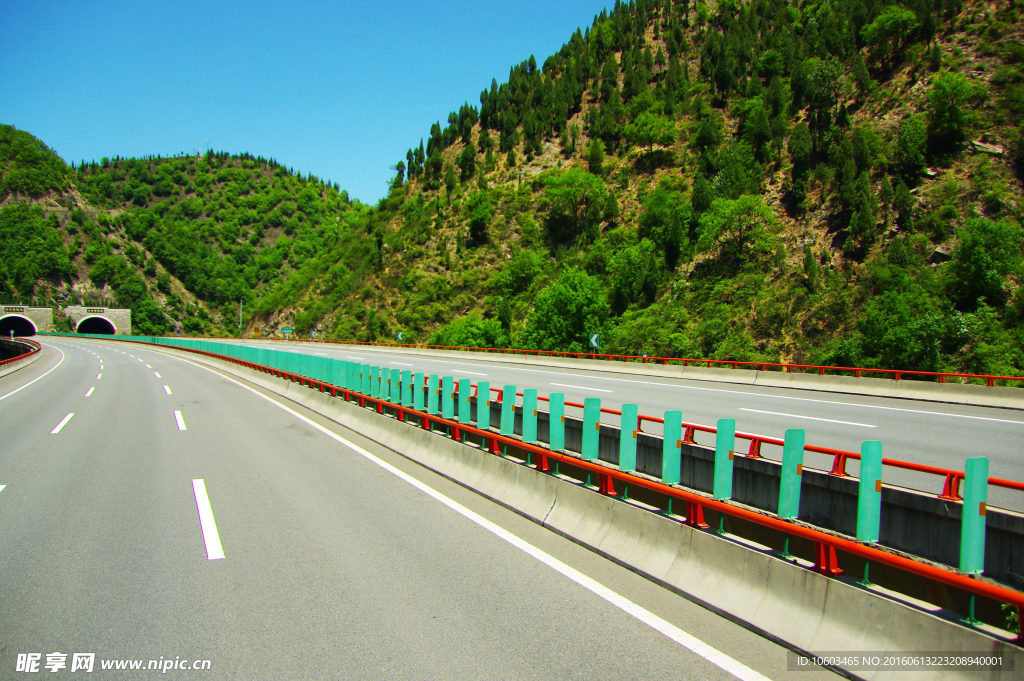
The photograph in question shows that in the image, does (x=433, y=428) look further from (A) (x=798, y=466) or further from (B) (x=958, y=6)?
(B) (x=958, y=6)

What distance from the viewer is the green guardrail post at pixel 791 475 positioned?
5.02 m

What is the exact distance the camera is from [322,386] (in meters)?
18.3

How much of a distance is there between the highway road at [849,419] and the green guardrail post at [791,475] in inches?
171

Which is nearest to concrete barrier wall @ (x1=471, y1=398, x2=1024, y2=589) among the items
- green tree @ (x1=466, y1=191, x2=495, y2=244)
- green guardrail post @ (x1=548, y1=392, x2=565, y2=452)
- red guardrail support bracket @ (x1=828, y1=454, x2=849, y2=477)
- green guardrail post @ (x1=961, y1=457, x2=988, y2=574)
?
red guardrail support bracket @ (x1=828, y1=454, x2=849, y2=477)

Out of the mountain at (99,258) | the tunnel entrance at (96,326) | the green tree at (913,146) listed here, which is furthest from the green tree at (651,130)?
the tunnel entrance at (96,326)

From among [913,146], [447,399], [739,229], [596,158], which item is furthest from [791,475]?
[596,158]

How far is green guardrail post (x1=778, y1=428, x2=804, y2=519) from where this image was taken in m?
5.02

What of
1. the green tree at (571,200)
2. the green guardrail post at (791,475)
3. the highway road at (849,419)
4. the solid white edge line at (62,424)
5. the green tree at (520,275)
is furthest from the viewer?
the green tree at (571,200)

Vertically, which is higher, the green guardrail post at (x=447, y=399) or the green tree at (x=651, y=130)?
the green tree at (x=651, y=130)

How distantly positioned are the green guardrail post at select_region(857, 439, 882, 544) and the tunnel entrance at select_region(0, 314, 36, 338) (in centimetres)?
14586

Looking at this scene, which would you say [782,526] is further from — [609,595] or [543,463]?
[543,463]

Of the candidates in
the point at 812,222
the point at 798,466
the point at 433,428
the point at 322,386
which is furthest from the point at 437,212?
the point at 798,466

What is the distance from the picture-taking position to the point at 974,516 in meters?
3.84

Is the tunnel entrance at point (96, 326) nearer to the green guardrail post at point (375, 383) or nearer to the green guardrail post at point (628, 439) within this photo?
the green guardrail post at point (375, 383)
